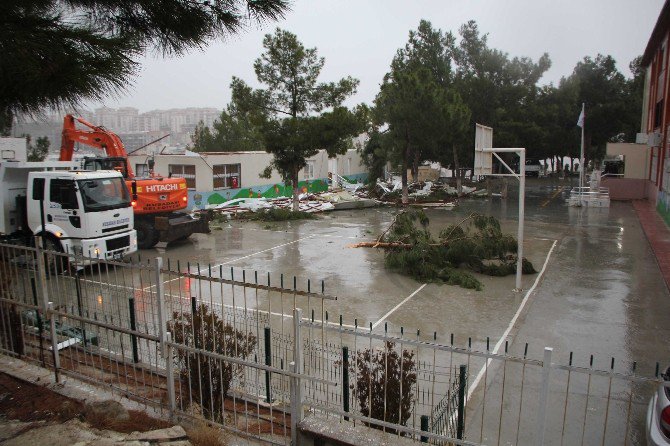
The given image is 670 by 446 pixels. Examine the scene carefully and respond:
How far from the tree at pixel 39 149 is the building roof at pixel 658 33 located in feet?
97.0

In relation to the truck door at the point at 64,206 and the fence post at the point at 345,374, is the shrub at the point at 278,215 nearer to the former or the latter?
the truck door at the point at 64,206

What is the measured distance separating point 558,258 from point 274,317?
9.32 meters

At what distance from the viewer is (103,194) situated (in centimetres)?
1333

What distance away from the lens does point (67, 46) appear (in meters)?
3.99

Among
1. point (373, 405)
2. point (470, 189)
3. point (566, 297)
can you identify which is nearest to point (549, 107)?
point (470, 189)

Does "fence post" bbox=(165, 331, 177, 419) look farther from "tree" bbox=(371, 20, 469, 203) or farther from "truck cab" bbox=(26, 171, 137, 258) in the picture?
"tree" bbox=(371, 20, 469, 203)

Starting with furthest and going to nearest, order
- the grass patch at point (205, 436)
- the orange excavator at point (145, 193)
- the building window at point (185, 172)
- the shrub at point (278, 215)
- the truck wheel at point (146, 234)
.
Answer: the building window at point (185, 172) < the shrub at point (278, 215) < the truck wheel at point (146, 234) < the orange excavator at point (145, 193) < the grass patch at point (205, 436)

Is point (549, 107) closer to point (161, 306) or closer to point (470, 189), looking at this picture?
point (470, 189)

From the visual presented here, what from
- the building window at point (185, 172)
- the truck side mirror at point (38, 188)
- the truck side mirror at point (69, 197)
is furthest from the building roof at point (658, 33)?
the truck side mirror at point (38, 188)

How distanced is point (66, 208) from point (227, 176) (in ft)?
50.8

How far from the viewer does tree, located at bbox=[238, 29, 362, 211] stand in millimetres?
23625

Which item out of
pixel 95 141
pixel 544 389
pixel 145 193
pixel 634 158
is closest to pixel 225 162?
pixel 95 141

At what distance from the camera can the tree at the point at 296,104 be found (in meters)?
23.6

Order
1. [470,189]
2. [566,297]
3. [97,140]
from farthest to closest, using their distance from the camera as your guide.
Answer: [470,189] → [97,140] → [566,297]
